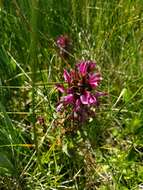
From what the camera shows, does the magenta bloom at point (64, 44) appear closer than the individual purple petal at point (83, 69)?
No

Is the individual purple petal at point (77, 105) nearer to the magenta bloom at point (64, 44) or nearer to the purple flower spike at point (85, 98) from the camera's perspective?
the purple flower spike at point (85, 98)

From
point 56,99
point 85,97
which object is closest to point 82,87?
point 85,97

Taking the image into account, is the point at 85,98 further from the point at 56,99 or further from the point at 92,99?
the point at 56,99

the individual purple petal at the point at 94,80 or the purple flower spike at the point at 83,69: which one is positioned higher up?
the purple flower spike at the point at 83,69

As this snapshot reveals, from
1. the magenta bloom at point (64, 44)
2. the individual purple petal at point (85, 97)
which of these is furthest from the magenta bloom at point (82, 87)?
the magenta bloom at point (64, 44)

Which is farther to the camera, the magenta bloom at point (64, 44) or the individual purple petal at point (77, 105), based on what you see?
the magenta bloom at point (64, 44)

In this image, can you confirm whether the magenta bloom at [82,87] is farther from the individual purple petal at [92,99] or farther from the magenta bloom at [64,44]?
the magenta bloom at [64,44]

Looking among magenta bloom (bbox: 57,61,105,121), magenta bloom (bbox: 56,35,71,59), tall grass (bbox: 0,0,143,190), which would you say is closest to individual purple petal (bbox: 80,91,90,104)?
magenta bloom (bbox: 57,61,105,121)

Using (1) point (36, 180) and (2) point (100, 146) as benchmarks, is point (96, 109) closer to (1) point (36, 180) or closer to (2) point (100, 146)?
(2) point (100, 146)

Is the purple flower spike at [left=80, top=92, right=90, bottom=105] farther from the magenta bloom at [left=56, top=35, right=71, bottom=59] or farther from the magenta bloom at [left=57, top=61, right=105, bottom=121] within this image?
the magenta bloom at [left=56, top=35, right=71, bottom=59]
